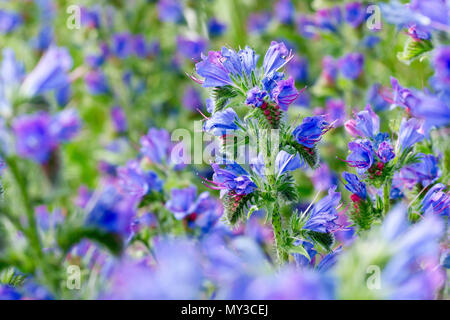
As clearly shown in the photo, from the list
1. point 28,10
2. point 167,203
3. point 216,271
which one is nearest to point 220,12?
point 28,10

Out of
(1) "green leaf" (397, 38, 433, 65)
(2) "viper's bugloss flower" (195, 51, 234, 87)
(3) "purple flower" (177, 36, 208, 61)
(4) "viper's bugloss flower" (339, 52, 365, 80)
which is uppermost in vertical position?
(3) "purple flower" (177, 36, 208, 61)

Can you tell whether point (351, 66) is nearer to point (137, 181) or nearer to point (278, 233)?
point (137, 181)

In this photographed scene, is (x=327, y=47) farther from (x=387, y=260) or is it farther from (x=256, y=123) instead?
(x=387, y=260)

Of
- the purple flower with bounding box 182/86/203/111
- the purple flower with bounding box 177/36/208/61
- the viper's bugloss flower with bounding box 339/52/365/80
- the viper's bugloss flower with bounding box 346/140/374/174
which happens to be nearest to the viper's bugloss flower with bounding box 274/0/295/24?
the purple flower with bounding box 177/36/208/61

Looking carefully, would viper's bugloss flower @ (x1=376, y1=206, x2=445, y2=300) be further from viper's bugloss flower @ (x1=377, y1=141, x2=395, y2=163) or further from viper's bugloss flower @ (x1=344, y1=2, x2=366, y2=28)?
viper's bugloss flower @ (x1=344, y1=2, x2=366, y2=28)

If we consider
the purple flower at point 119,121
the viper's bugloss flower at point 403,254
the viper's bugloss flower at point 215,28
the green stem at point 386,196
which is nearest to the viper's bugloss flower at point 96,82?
the purple flower at point 119,121

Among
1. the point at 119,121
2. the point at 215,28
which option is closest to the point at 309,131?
the point at 119,121

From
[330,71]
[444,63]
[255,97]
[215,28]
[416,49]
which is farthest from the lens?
[215,28]
